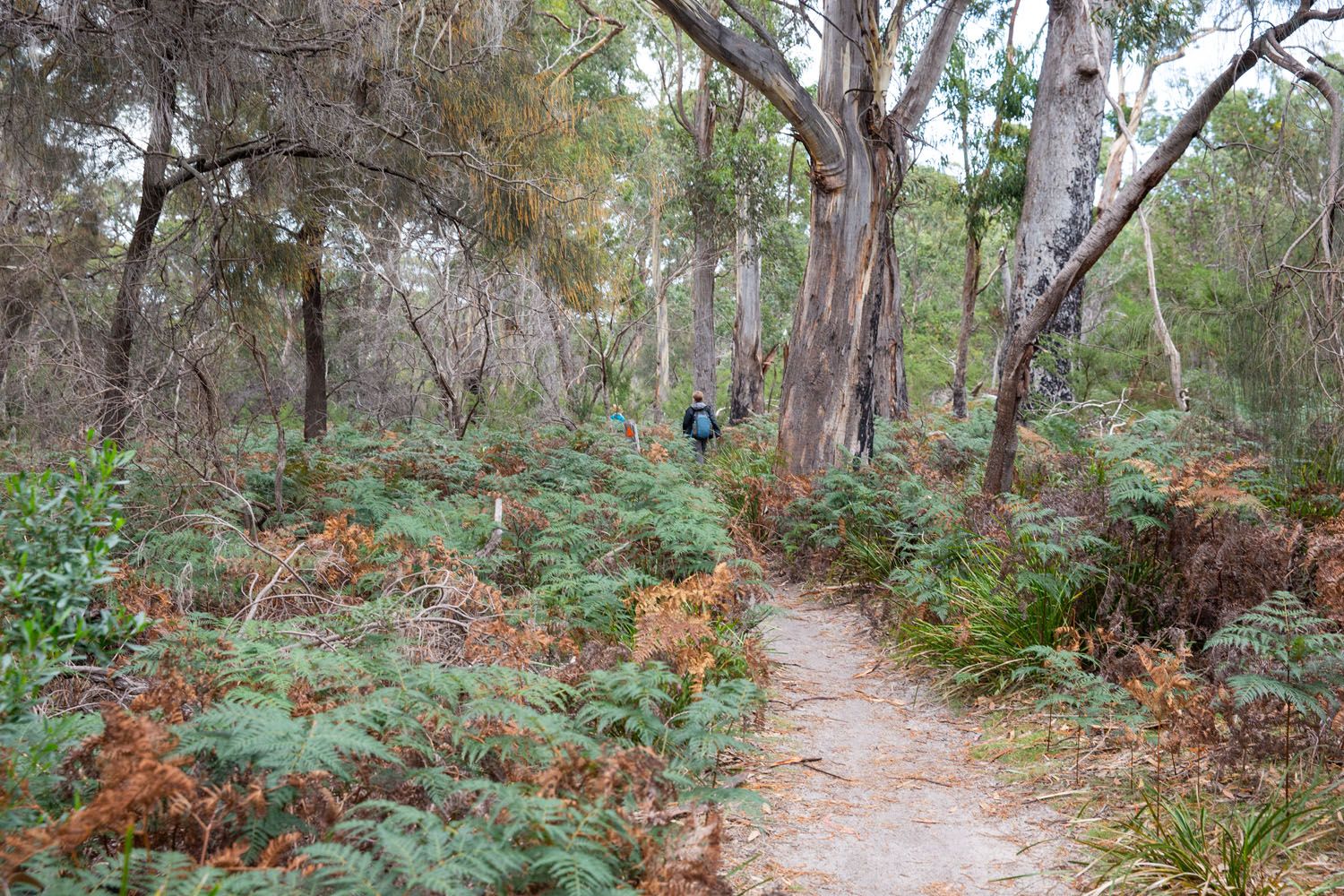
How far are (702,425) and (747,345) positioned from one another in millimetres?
5718

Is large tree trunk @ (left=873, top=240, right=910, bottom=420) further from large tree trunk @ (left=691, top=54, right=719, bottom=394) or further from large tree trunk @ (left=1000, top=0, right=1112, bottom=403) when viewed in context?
large tree trunk @ (left=691, top=54, right=719, bottom=394)

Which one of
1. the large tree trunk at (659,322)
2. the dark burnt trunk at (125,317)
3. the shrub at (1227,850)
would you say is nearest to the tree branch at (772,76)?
the dark burnt trunk at (125,317)

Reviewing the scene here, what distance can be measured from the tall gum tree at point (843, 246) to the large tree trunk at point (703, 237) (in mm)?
7785

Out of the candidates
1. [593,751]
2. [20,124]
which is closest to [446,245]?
[20,124]

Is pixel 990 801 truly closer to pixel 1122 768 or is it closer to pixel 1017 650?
pixel 1122 768

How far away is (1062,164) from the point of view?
12000 millimetres

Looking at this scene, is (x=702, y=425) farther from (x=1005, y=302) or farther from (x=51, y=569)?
(x=1005, y=302)

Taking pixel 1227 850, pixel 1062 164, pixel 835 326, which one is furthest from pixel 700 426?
pixel 1227 850

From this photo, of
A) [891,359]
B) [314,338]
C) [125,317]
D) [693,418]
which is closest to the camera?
[125,317]

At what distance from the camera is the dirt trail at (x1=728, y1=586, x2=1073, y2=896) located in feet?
11.8

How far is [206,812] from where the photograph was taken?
2660 millimetres

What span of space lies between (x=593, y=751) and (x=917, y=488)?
5.42 meters

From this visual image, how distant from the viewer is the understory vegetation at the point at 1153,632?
3.48m

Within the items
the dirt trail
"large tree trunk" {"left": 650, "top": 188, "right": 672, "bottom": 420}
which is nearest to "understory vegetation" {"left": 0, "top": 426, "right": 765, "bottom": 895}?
the dirt trail
